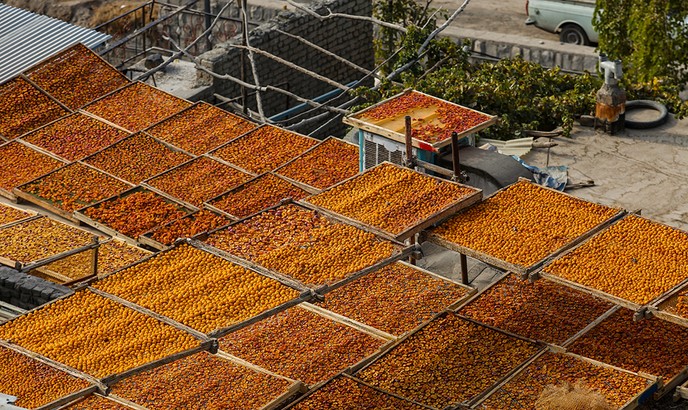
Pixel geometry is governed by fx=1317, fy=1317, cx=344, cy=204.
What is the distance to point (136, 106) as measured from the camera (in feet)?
73.7

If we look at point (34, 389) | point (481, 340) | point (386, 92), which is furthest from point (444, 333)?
point (386, 92)

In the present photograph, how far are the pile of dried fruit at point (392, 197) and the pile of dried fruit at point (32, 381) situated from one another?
147 inches

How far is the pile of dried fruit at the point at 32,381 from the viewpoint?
13.9 metres

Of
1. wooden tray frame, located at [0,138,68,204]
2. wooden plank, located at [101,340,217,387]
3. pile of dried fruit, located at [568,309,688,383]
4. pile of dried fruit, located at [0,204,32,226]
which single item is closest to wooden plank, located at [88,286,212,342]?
wooden plank, located at [101,340,217,387]

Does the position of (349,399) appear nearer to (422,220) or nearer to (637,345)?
(422,220)

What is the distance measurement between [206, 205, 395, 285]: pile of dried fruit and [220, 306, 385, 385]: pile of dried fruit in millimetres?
1488

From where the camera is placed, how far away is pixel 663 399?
15.2 metres

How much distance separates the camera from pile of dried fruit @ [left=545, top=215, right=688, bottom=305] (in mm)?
14609

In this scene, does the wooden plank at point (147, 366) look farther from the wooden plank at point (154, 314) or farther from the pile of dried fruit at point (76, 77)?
the pile of dried fruit at point (76, 77)

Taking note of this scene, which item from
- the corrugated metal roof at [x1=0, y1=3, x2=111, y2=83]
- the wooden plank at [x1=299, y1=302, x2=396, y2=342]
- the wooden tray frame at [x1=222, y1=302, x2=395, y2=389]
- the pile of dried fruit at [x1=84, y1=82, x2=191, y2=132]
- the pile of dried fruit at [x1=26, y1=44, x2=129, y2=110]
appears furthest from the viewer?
the corrugated metal roof at [x1=0, y1=3, x2=111, y2=83]

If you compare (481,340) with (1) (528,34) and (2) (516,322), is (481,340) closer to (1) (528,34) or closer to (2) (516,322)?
(2) (516,322)

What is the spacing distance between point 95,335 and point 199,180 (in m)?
5.93

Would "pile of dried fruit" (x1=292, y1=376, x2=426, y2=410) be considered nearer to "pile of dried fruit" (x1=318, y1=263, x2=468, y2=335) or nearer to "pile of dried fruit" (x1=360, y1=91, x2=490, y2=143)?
"pile of dried fruit" (x1=318, y1=263, x2=468, y2=335)

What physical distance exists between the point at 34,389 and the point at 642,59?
1435 centimetres
